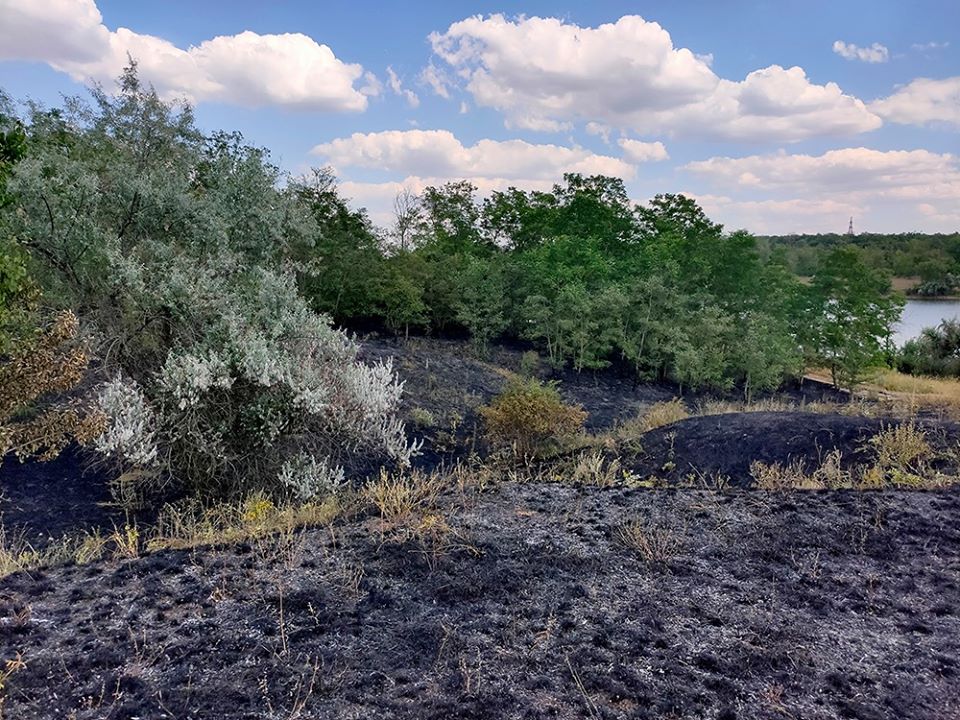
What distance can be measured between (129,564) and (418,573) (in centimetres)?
163

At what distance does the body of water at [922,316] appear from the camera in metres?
23.2

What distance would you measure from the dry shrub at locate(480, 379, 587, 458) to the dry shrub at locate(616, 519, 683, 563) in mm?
4584

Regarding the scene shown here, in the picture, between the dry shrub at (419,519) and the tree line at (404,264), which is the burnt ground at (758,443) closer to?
the dry shrub at (419,519)

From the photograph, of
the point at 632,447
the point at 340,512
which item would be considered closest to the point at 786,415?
the point at 632,447

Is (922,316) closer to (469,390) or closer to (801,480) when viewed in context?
(469,390)

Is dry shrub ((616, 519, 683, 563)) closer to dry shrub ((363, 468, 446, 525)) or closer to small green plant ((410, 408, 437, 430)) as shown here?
dry shrub ((363, 468, 446, 525))

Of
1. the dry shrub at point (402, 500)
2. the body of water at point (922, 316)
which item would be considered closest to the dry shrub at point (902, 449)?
the dry shrub at point (402, 500)

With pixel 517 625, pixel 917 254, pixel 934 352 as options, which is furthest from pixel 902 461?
pixel 917 254

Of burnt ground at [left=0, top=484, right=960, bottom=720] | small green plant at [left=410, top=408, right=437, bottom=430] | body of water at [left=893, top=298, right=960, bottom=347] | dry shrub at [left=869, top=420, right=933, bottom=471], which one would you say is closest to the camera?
burnt ground at [left=0, top=484, right=960, bottom=720]

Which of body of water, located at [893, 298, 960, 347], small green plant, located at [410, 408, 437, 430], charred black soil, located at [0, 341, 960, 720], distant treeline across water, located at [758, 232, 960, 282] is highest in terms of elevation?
distant treeline across water, located at [758, 232, 960, 282]

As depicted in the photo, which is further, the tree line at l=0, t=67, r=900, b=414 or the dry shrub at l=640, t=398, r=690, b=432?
the dry shrub at l=640, t=398, r=690, b=432

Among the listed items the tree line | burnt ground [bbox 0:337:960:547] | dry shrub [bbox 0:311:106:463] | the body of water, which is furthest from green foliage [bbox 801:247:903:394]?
dry shrub [bbox 0:311:106:463]

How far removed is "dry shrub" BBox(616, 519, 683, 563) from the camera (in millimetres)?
3717

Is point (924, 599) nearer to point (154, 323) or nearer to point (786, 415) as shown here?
point (786, 415)
